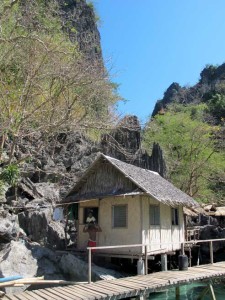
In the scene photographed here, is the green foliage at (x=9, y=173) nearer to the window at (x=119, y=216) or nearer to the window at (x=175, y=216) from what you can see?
the window at (x=119, y=216)

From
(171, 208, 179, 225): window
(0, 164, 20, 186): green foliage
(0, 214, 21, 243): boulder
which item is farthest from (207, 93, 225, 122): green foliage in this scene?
(0, 164, 20, 186): green foliage

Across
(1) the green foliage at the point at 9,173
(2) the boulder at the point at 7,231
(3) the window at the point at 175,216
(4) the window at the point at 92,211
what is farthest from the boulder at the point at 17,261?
(3) the window at the point at 175,216

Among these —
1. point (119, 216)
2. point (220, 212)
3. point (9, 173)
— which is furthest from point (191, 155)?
point (9, 173)

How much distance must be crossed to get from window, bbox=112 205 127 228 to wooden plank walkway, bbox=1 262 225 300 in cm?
432

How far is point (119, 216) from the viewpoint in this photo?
15961mm

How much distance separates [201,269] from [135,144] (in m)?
19.4

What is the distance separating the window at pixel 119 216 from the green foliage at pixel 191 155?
1392 centimetres

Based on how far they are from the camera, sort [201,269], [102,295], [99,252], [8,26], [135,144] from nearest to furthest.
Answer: [102,295], [201,269], [99,252], [8,26], [135,144]

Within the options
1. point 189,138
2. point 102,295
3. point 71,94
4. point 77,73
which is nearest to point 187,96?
point 189,138

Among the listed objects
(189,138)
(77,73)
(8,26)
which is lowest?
(77,73)

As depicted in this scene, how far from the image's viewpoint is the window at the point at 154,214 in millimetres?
16078

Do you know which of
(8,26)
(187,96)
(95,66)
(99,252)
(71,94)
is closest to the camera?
(95,66)

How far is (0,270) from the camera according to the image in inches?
503

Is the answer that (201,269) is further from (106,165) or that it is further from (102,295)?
(106,165)
